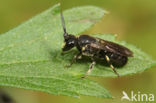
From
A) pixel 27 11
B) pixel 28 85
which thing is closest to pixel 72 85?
pixel 28 85

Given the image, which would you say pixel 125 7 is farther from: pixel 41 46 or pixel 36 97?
pixel 41 46

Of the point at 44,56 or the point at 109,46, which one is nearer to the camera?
the point at 44,56

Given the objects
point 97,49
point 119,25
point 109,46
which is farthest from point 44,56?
point 119,25

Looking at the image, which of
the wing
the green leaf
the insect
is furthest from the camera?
the wing

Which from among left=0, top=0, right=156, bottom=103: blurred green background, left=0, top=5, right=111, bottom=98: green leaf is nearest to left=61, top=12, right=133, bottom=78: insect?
left=0, top=5, right=111, bottom=98: green leaf

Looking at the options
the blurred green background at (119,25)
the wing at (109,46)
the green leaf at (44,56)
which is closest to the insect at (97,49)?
the wing at (109,46)

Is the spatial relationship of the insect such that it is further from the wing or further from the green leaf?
the green leaf

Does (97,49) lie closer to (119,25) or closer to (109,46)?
(109,46)
